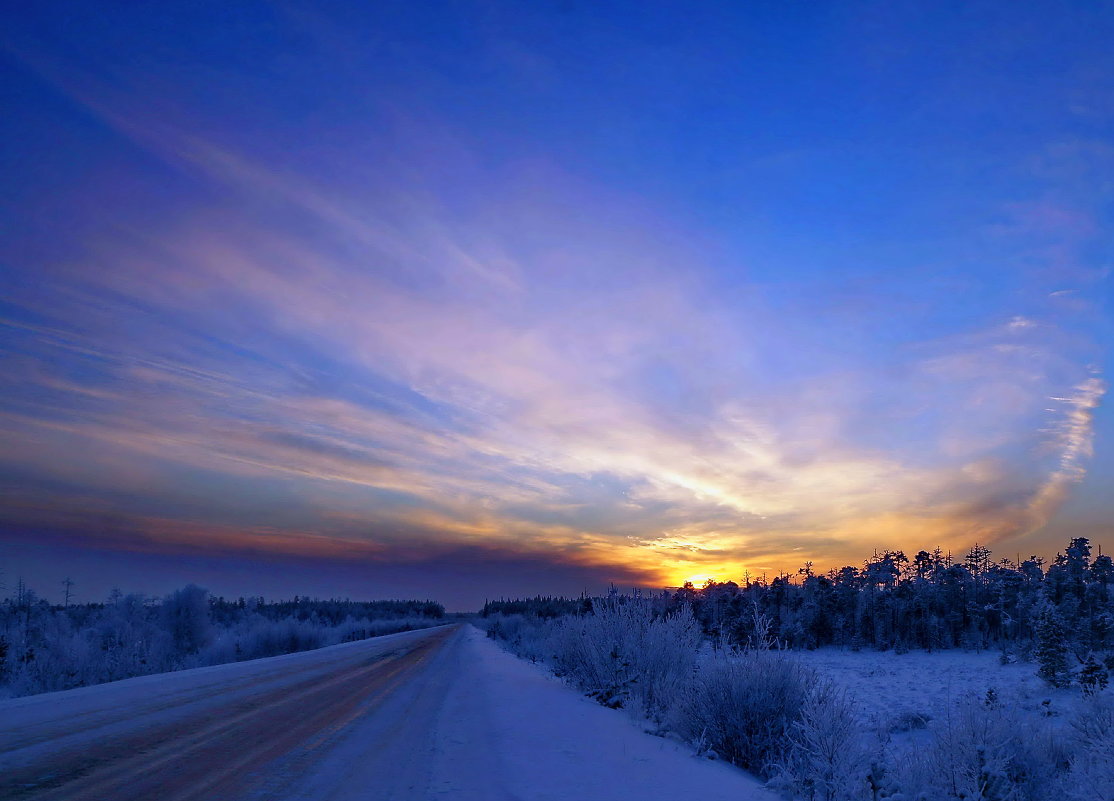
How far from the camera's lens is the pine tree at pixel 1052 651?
104ft

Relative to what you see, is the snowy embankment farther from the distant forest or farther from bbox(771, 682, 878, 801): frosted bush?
the distant forest

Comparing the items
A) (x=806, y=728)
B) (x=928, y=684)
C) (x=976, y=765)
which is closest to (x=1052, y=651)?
(x=928, y=684)

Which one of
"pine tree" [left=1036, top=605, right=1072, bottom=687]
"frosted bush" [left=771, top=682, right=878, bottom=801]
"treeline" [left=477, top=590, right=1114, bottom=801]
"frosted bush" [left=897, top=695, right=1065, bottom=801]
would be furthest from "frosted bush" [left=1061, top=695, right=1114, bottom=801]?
"pine tree" [left=1036, top=605, right=1072, bottom=687]

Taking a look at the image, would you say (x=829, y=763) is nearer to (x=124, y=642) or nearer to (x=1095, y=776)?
(x=1095, y=776)

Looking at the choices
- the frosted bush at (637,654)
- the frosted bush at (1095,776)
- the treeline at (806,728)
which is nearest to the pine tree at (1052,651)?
the treeline at (806,728)

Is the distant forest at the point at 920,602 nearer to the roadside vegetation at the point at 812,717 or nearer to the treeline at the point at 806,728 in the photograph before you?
the roadside vegetation at the point at 812,717

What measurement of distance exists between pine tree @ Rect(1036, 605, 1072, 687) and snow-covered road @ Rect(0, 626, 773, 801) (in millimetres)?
28943

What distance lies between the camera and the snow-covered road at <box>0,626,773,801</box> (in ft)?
23.4

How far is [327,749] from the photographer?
9.25m

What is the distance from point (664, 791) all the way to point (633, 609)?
10.3 m

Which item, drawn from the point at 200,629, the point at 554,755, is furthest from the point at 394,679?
the point at 200,629

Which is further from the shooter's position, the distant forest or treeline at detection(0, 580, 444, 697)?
the distant forest

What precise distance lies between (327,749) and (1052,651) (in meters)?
36.6

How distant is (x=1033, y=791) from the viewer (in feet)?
28.9
